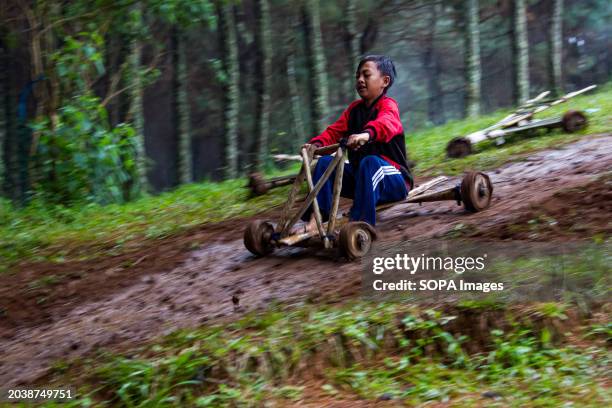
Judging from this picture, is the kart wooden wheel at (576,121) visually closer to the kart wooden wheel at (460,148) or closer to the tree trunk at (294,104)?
the kart wooden wheel at (460,148)

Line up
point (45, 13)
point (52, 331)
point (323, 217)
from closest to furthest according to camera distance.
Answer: point (52, 331) < point (323, 217) < point (45, 13)

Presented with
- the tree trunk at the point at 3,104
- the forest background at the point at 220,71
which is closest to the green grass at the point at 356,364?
the forest background at the point at 220,71

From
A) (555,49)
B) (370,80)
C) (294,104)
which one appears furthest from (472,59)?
(370,80)

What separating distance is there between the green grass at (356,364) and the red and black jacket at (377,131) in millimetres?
1998

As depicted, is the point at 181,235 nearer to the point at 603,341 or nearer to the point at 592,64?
the point at 603,341

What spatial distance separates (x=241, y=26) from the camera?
23375mm

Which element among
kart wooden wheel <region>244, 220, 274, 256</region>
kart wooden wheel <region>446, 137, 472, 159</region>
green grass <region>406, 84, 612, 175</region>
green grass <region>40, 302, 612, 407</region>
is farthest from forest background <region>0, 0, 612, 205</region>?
green grass <region>40, 302, 612, 407</region>

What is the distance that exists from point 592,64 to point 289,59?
11.8 metres

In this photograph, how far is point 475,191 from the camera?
24.3ft

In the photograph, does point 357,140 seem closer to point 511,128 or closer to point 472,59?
point 511,128

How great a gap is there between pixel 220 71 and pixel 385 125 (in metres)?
9.82

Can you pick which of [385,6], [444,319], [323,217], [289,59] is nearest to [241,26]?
[289,59]

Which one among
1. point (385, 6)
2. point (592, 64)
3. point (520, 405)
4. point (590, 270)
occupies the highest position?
point (385, 6)

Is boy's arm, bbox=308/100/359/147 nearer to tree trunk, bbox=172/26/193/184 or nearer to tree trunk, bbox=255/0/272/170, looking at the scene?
tree trunk, bbox=255/0/272/170
